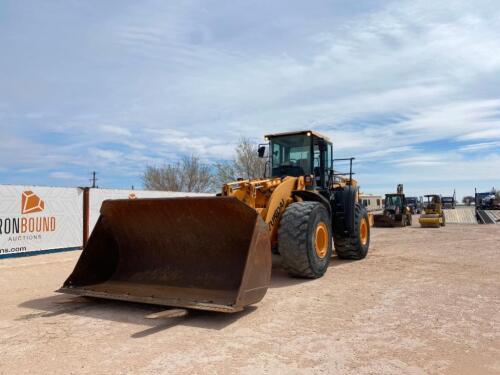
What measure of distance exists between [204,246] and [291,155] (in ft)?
11.8

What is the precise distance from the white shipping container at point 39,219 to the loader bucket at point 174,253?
679 cm

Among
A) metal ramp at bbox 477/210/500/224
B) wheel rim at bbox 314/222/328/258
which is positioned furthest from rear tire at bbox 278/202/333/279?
metal ramp at bbox 477/210/500/224

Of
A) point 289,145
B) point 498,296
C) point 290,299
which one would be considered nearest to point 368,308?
point 290,299

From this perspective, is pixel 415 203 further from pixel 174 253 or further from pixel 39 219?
pixel 174 253

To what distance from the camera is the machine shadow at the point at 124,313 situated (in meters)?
4.83

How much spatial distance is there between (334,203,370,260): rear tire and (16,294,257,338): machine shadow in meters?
4.72

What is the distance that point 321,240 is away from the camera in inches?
295

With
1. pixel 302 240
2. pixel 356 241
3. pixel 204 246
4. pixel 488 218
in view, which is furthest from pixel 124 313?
pixel 488 218

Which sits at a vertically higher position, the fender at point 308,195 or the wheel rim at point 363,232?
the fender at point 308,195

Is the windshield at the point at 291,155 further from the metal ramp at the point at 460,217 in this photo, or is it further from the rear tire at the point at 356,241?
the metal ramp at the point at 460,217

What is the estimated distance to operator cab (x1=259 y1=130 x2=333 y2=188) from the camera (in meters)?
8.84

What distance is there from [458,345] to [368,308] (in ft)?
4.83

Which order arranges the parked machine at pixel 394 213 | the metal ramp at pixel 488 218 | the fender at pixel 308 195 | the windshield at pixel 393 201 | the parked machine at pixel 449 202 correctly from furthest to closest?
the parked machine at pixel 449 202 → the metal ramp at pixel 488 218 → the windshield at pixel 393 201 → the parked machine at pixel 394 213 → the fender at pixel 308 195

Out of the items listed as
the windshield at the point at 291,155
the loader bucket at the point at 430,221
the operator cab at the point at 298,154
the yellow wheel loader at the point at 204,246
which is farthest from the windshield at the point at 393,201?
the yellow wheel loader at the point at 204,246
